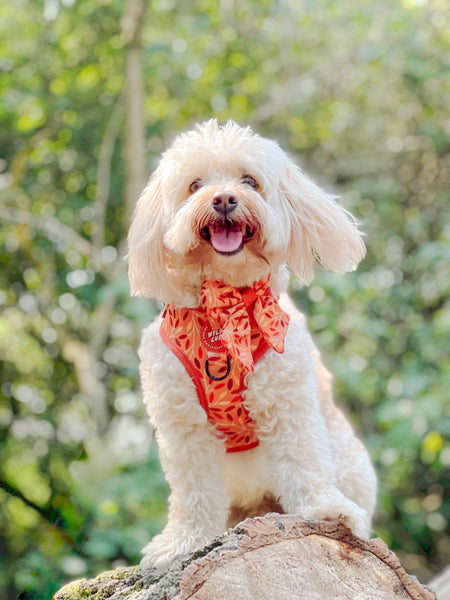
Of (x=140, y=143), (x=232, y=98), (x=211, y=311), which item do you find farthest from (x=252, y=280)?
(x=232, y=98)

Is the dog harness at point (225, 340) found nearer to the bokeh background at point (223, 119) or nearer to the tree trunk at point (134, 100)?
the bokeh background at point (223, 119)

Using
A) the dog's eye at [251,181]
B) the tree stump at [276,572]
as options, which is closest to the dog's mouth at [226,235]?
the dog's eye at [251,181]

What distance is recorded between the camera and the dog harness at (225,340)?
6.55 ft

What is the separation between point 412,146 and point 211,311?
3951mm

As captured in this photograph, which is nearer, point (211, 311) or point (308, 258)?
point (211, 311)

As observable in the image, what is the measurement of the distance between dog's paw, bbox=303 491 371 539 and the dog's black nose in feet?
2.71

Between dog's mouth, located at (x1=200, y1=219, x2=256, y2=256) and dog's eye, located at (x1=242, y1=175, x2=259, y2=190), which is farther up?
dog's eye, located at (x1=242, y1=175, x2=259, y2=190)

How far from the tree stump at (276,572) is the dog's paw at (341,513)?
0.8 inches

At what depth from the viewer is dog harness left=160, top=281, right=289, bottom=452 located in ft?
6.55

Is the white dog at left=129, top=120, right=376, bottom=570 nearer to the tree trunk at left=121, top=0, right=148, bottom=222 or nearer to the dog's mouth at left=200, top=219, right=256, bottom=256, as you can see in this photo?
the dog's mouth at left=200, top=219, right=256, bottom=256

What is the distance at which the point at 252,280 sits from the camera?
2.07 meters

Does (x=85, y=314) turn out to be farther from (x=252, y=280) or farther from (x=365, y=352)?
(x=252, y=280)

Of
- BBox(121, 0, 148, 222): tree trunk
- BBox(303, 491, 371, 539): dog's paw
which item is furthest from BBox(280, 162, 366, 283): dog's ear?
BBox(121, 0, 148, 222): tree trunk

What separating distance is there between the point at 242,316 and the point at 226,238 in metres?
0.23
